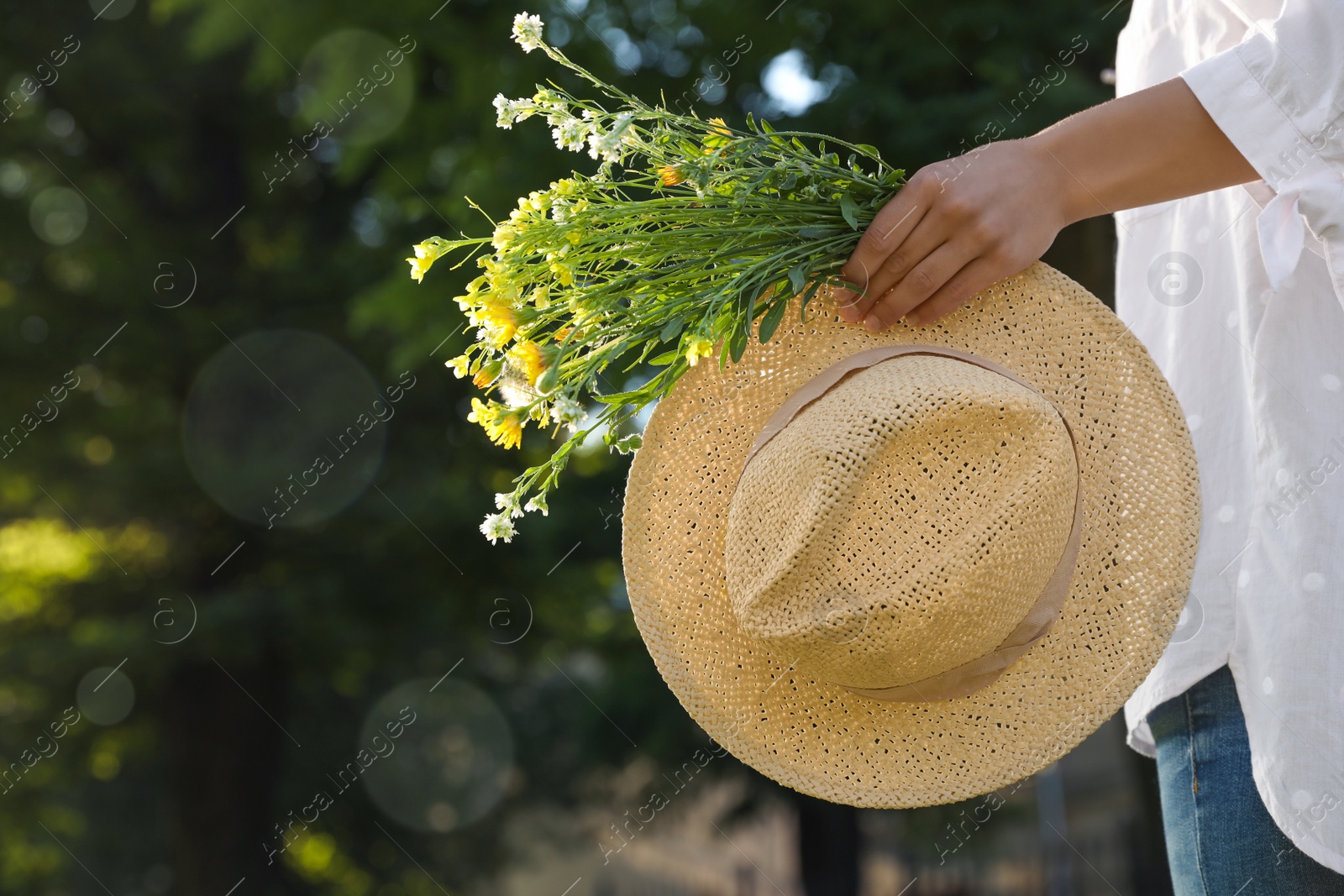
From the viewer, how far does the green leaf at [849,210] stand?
51.8 inches

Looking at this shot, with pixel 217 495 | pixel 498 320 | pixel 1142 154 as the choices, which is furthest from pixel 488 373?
pixel 217 495

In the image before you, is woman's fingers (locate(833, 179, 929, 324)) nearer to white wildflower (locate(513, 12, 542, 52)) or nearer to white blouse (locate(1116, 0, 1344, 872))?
white blouse (locate(1116, 0, 1344, 872))

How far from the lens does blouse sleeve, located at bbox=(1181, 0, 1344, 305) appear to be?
3.89ft

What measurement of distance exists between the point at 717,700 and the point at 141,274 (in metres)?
7.11

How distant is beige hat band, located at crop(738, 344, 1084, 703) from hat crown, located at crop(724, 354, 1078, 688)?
→ 0.02m

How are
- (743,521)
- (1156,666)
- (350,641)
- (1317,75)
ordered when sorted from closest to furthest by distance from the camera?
(1317,75) < (743,521) < (1156,666) < (350,641)

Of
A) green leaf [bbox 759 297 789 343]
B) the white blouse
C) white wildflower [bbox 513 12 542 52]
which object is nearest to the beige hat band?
green leaf [bbox 759 297 789 343]

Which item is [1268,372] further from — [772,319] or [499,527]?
[499,527]

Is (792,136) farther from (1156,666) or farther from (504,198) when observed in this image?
(504,198)

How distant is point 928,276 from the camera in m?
1.28

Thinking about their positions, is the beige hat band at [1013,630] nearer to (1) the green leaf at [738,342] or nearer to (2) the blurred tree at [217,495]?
(1) the green leaf at [738,342]

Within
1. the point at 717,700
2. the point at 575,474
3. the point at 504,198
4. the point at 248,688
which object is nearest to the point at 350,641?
the point at 248,688

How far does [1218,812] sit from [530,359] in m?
1.01

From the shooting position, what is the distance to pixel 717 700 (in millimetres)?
1401
